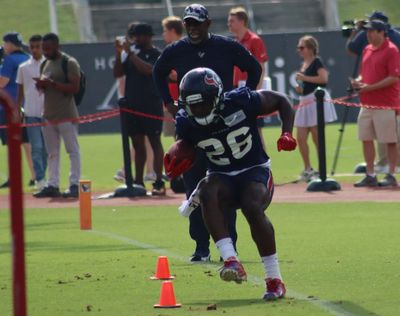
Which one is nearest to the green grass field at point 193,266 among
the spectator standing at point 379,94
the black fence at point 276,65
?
the spectator standing at point 379,94

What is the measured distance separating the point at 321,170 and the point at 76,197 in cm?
342

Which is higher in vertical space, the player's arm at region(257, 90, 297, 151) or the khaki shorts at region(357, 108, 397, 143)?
the player's arm at region(257, 90, 297, 151)

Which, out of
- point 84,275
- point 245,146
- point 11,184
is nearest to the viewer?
point 11,184

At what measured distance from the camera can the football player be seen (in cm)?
945

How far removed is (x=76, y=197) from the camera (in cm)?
1933

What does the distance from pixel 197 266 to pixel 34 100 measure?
9456mm

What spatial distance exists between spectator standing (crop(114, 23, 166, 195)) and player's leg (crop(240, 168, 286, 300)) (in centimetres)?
919

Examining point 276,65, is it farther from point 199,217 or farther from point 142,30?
point 199,217

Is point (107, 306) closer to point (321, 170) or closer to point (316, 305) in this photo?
point (316, 305)

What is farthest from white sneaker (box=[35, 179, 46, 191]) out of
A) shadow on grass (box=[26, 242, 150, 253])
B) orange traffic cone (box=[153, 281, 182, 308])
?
orange traffic cone (box=[153, 281, 182, 308])

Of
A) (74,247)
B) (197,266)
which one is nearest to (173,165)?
(197,266)

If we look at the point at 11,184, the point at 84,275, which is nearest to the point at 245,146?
the point at 84,275

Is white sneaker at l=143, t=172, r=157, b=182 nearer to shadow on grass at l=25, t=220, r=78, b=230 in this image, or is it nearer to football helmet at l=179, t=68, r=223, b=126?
shadow on grass at l=25, t=220, r=78, b=230

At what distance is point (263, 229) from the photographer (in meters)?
9.45
